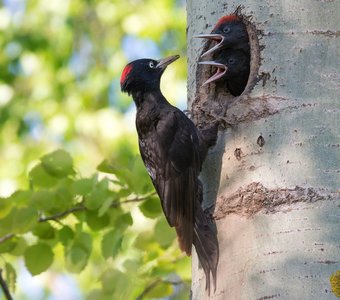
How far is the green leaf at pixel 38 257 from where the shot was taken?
4191mm

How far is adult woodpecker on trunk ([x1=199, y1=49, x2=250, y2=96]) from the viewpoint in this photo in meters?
4.33

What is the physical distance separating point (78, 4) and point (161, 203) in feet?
22.7

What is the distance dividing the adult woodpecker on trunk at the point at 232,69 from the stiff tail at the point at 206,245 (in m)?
0.91

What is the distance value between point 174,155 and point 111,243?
1.87ft

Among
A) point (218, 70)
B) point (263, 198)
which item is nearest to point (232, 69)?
point (218, 70)

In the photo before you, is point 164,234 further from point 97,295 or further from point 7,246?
point 7,246

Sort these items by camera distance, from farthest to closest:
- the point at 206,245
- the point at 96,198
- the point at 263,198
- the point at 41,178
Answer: the point at 41,178
the point at 96,198
the point at 206,245
the point at 263,198

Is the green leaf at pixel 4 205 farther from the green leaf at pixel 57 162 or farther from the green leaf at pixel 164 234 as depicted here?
the green leaf at pixel 164 234

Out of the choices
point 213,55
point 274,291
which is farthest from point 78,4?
point 274,291

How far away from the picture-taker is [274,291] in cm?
281

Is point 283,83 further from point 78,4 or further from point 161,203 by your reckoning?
point 78,4

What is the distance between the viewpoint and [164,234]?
175 inches

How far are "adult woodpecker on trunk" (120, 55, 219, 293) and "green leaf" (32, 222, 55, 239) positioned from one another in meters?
0.58

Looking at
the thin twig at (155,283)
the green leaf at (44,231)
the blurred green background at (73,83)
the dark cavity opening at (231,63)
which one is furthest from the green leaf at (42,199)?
the blurred green background at (73,83)
